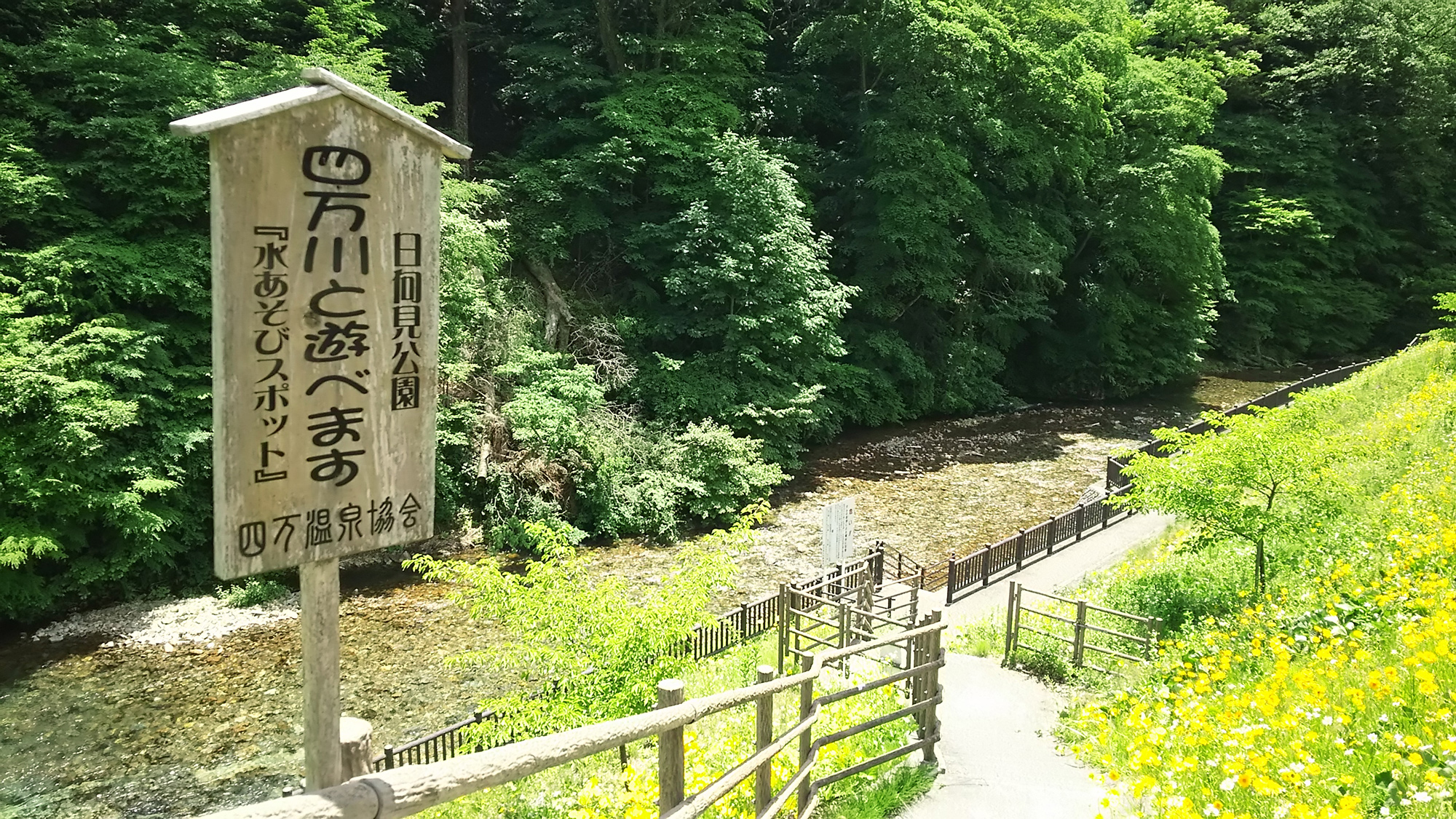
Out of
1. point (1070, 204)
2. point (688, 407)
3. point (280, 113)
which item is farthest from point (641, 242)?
point (280, 113)

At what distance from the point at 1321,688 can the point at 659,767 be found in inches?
149

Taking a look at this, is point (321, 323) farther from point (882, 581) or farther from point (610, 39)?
point (610, 39)

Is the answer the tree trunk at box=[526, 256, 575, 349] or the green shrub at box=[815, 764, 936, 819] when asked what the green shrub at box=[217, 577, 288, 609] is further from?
the green shrub at box=[815, 764, 936, 819]

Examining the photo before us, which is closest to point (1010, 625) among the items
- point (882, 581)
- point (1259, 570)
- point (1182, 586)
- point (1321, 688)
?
point (1182, 586)

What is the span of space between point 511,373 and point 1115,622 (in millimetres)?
12123

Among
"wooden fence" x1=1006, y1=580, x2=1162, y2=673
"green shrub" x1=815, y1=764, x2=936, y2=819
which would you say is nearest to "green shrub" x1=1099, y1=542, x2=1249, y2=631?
"wooden fence" x1=1006, y1=580, x2=1162, y2=673

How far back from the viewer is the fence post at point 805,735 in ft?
16.3

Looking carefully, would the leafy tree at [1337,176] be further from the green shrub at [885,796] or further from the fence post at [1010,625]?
the green shrub at [885,796]

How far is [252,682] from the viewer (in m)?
11.8

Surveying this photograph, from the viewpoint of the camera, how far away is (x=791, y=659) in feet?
33.5

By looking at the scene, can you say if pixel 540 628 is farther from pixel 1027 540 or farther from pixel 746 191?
pixel 746 191

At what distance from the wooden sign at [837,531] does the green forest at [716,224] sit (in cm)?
441

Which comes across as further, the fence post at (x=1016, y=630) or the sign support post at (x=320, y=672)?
the fence post at (x=1016, y=630)

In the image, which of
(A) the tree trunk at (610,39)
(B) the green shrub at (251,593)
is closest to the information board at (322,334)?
(B) the green shrub at (251,593)
